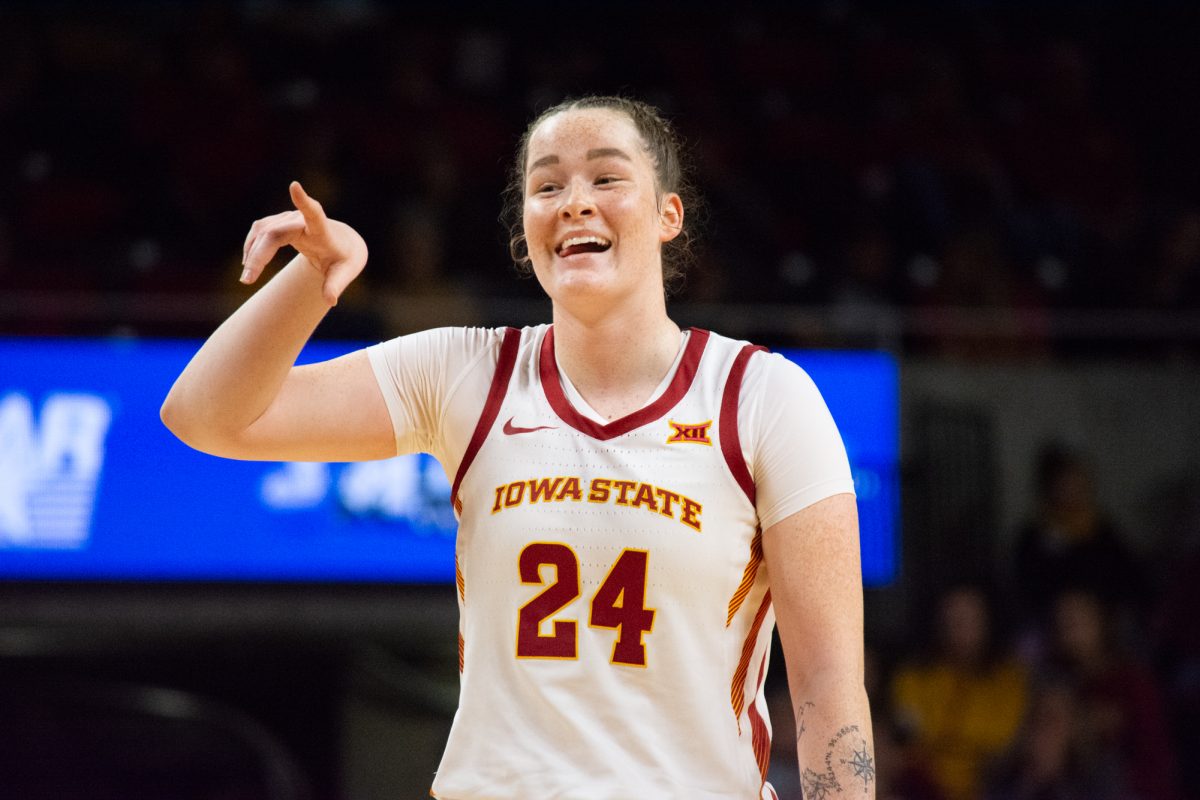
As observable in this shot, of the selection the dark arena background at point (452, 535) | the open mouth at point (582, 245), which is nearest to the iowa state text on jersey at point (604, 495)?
the open mouth at point (582, 245)

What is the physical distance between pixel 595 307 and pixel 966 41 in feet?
25.6

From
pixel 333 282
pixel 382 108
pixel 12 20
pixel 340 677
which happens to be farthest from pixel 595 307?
pixel 12 20

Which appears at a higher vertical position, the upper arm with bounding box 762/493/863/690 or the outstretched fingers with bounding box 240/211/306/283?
the outstretched fingers with bounding box 240/211/306/283

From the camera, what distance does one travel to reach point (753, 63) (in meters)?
9.35

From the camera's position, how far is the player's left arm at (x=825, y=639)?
2205 millimetres

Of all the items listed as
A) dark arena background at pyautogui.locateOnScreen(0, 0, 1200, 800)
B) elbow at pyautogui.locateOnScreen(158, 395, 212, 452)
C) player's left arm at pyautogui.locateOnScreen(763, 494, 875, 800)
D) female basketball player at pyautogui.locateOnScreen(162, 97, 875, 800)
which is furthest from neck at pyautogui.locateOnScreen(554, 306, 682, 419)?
dark arena background at pyautogui.locateOnScreen(0, 0, 1200, 800)

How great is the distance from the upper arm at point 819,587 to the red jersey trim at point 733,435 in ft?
0.27

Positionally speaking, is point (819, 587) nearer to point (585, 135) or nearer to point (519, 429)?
point (519, 429)

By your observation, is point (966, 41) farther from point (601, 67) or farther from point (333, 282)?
point (333, 282)

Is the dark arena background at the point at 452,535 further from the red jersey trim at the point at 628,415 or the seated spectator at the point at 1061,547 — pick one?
the red jersey trim at the point at 628,415

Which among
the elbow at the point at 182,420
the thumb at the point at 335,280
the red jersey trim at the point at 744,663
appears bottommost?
the red jersey trim at the point at 744,663

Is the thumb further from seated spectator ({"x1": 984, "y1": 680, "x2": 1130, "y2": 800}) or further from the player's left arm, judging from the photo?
seated spectator ({"x1": 984, "y1": 680, "x2": 1130, "y2": 800})

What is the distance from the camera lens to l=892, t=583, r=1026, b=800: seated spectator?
5.38 m

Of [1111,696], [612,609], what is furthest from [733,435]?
[1111,696]
